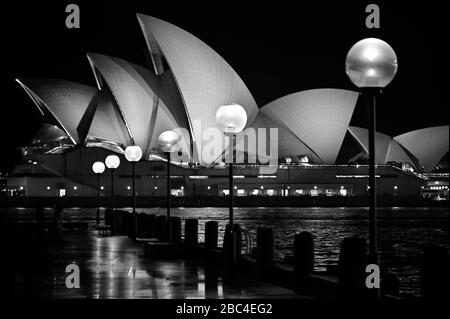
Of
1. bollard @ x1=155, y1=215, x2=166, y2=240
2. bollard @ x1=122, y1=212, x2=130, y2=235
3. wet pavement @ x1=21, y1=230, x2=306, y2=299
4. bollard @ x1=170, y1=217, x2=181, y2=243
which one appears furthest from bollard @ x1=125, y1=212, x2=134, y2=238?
wet pavement @ x1=21, y1=230, x2=306, y2=299

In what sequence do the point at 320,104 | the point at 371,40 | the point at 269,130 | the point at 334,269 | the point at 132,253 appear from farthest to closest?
the point at 269,130 < the point at 320,104 < the point at 132,253 < the point at 334,269 < the point at 371,40

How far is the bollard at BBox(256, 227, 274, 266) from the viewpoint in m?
11.8

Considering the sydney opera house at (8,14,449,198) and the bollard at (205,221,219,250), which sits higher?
the sydney opera house at (8,14,449,198)

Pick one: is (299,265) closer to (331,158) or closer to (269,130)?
(269,130)

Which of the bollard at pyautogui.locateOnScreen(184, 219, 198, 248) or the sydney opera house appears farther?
the sydney opera house

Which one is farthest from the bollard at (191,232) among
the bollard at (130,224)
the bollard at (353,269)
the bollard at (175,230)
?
the bollard at (353,269)

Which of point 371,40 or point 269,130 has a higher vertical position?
point 269,130

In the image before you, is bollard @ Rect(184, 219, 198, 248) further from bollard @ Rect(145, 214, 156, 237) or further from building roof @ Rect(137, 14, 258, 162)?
building roof @ Rect(137, 14, 258, 162)

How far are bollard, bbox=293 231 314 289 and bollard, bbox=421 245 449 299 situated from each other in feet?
8.66

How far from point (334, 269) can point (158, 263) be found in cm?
367

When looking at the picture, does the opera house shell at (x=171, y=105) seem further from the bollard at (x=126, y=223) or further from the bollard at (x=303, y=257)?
the bollard at (x=303, y=257)

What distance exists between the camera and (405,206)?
89.4 metres

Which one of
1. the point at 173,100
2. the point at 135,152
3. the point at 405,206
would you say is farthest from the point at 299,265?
the point at 405,206

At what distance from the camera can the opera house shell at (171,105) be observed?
5859cm
